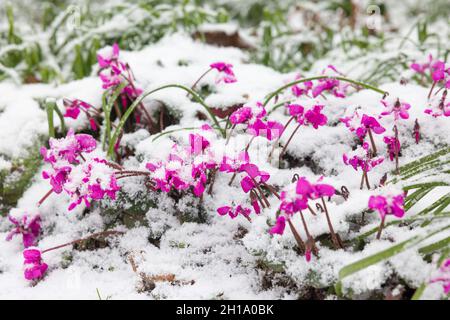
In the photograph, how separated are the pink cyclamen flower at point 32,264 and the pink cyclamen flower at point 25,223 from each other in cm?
15

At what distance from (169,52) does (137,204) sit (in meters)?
1.07

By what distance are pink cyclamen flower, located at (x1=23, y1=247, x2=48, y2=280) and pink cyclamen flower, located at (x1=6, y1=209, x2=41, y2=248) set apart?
146 millimetres

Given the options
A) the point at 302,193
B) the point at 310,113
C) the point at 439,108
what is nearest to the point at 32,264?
the point at 302,193

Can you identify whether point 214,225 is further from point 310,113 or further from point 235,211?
point 310,113

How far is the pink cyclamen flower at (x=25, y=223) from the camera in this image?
56.7 inches

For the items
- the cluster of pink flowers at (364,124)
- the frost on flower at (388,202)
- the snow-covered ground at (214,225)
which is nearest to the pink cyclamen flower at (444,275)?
the snow-covered ground at (214,225)

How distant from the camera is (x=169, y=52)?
7.50 ft

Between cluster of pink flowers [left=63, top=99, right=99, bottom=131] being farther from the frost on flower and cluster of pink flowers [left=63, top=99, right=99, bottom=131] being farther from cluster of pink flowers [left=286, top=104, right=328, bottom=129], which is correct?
the frost on flower

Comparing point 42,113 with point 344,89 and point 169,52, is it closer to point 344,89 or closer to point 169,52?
point 169,52

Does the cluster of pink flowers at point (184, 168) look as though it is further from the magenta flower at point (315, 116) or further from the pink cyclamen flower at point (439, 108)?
the pink cyclamen flower at point (439, 108)

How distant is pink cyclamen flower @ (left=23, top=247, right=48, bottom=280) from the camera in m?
1.30

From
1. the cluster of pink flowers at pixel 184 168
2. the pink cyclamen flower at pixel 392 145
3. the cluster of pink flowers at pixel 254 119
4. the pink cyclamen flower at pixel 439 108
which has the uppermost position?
the pink cyclamen flower at pixel 439 108

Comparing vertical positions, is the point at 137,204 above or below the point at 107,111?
below
